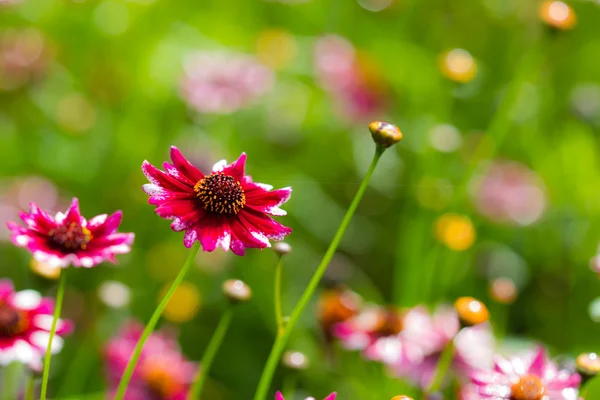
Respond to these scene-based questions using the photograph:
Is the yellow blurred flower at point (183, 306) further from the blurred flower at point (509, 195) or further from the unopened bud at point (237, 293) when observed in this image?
the blurred flower at point (509, 195)

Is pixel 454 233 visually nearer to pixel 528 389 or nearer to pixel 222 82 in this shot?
pixel 528 389

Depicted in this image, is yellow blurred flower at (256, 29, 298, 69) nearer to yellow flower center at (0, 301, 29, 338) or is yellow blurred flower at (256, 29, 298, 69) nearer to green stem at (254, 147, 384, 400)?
yellow flower center at (0, 301, 29, 338)

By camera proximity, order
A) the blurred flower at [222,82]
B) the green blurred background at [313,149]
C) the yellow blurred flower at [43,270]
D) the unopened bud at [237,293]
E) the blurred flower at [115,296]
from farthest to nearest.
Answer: the blurred flower at [222,82]
the green blurred background at [313,149]
the blurred flower at [115,296]
the yellow blurred flower at [43,270]
the unopened bud at [237,293]

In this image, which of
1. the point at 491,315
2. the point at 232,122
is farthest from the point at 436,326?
the point at 232,122

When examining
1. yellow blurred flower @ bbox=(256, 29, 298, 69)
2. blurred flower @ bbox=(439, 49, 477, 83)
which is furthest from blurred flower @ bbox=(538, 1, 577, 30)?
yellow blurred flower @ bbox=(256, 29, 298, 69)

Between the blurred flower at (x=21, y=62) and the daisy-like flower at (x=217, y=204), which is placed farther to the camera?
the blurred flower at (x=21, y=62)

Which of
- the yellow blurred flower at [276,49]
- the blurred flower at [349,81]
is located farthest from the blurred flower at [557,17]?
the yellow blurred flower at [276,49]

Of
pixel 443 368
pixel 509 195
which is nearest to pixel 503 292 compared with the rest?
pixel 443 368
